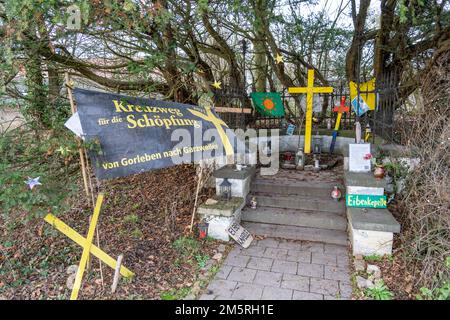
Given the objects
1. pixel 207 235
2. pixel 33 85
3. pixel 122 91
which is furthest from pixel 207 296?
pixel 122 91

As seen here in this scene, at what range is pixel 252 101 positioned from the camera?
692 cm

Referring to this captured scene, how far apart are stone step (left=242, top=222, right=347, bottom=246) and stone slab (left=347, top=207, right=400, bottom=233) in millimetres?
426

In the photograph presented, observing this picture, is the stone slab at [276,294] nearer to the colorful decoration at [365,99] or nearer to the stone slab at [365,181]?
the stone slab at [365,181]

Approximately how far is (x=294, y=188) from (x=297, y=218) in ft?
1.91

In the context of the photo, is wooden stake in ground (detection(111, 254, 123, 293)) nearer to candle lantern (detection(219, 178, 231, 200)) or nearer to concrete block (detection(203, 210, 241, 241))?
concrete block (detection(203, 210, 241, 241))

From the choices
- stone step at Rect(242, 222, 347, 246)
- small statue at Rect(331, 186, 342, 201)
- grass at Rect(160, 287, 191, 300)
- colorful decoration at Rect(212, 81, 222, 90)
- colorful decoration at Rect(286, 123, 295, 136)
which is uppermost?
colorful decoration at Rect(212, 81, 222, 90)

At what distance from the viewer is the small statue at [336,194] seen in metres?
4.33

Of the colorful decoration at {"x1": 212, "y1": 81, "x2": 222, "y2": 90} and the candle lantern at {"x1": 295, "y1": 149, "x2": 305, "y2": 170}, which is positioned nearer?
the colorful decoration at {"x1": 212, "y1": 81, "x2": 222, "y2": 90}

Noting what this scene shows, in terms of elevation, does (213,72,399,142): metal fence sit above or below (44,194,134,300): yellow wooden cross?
above

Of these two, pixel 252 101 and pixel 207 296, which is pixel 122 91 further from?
pixel 207 296

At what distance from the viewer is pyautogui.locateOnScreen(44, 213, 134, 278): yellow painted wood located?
2732 mm

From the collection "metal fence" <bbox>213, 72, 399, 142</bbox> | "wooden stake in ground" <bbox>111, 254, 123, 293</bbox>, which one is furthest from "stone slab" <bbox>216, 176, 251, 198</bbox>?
"wooden stake in ground" <bbox>111, 254, 123, 293</bbox>

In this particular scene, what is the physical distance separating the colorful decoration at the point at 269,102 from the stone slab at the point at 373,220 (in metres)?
3.63

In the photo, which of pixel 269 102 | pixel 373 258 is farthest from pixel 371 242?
pixel 269 102
